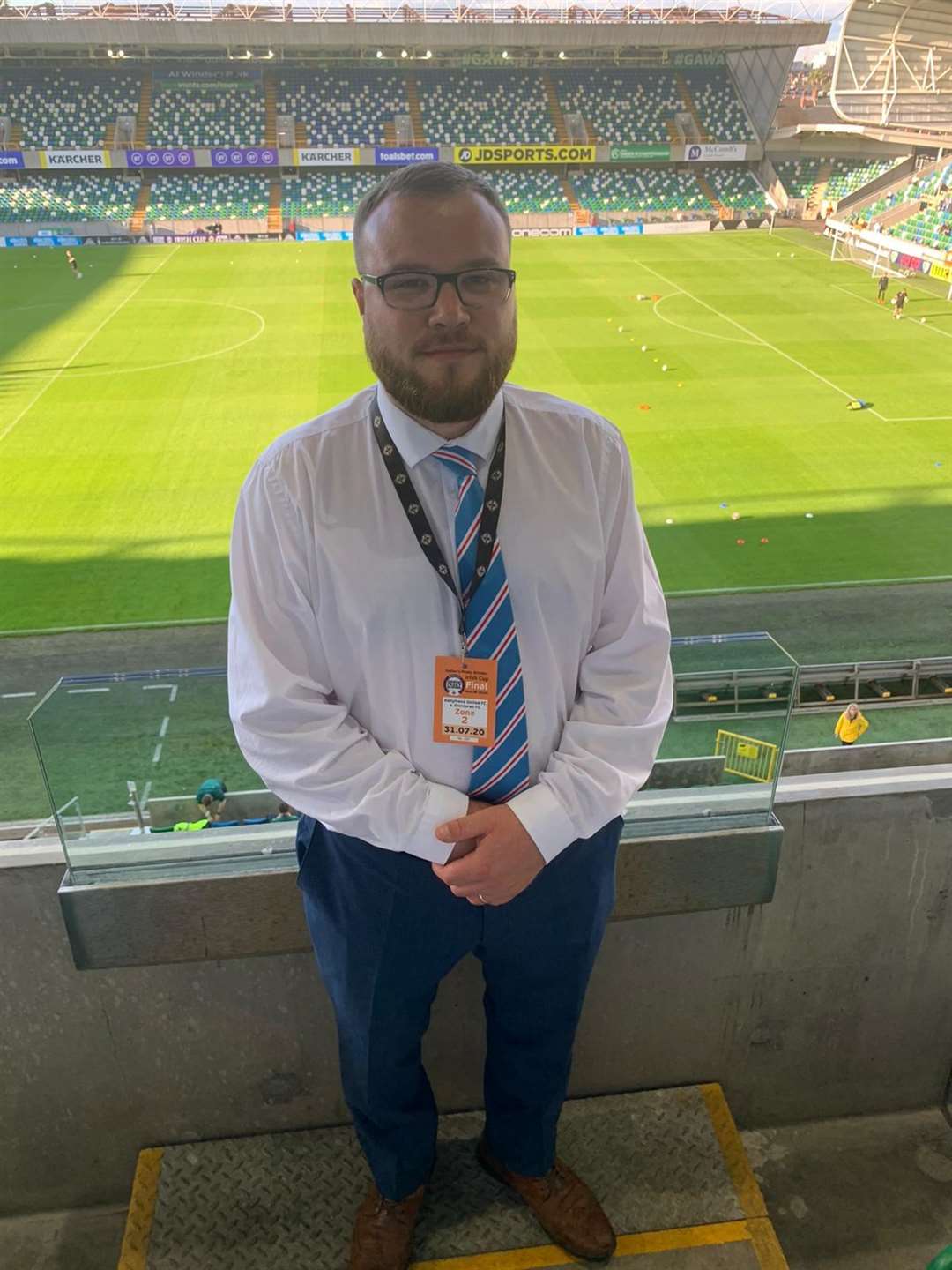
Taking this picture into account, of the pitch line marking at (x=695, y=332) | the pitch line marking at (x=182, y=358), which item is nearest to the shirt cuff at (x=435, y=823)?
the pitch line marking at (x=182, y=358)

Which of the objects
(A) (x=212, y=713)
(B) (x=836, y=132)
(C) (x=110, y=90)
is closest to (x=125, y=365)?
(A) (x=212, y=713)

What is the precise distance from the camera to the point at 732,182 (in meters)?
37.6

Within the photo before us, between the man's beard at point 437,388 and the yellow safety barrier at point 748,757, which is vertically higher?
the man's beard at point 437,388

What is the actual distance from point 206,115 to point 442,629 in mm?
42768

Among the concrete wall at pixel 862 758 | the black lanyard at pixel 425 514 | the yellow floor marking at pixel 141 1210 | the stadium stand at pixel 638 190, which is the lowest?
the yellow floor marking at pixel 141 1210

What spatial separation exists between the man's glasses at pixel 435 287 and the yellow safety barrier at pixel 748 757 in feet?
4.66

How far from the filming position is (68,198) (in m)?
34.3

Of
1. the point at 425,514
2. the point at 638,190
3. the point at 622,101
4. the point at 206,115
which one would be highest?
the point at 622,101

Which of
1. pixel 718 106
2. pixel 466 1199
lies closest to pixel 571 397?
pixel 466 1199

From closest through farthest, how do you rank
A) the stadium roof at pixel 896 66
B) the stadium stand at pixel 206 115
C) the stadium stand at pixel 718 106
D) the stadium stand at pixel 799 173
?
the stadium roof at pixel 896 66 < the stadium stand at pixel 206 115 < the stadium stand at pixel 799 173 < the stadium stand at pixel 718 106

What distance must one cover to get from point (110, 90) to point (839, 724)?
Result: 138 ft

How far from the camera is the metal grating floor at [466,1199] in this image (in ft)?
7.75

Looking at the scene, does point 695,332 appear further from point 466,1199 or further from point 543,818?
point 543,818

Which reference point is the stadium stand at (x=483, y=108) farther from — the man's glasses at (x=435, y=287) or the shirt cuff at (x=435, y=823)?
the shirt cuff at (x=435, y=823)
